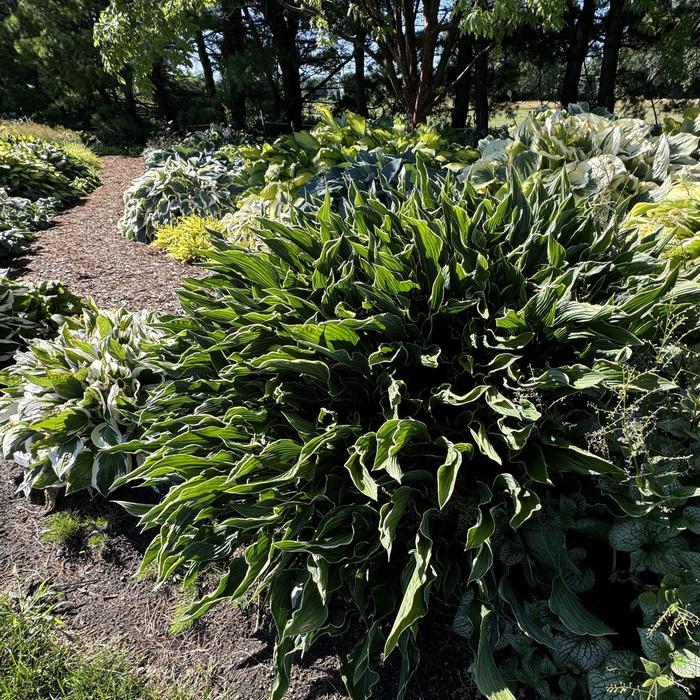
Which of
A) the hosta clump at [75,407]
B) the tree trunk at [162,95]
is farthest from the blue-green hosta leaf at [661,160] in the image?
the tree trunk at [162,95]

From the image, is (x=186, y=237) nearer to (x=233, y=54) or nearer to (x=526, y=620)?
(x=526, y=620)

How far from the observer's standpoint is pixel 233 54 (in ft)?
44.9

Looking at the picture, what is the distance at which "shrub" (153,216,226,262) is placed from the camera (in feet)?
18.1

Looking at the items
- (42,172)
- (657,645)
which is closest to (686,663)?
(657,645)

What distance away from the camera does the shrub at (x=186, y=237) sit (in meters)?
5.52

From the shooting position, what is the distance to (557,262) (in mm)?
1992

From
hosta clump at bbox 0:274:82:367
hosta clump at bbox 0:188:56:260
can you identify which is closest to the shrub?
hosta clump at bbox 0:274:82:367

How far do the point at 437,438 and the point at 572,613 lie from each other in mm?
682

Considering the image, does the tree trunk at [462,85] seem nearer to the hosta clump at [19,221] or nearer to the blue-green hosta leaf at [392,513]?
the hosta clump at [19,221]

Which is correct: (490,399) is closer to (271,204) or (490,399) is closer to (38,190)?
(271,204)

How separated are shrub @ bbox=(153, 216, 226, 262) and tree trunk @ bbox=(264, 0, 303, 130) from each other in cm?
837

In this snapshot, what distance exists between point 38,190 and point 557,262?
31.5ft

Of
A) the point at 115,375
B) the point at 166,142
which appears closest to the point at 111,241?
the point at 115,375

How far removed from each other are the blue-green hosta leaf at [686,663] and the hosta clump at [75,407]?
2484 millimetres
